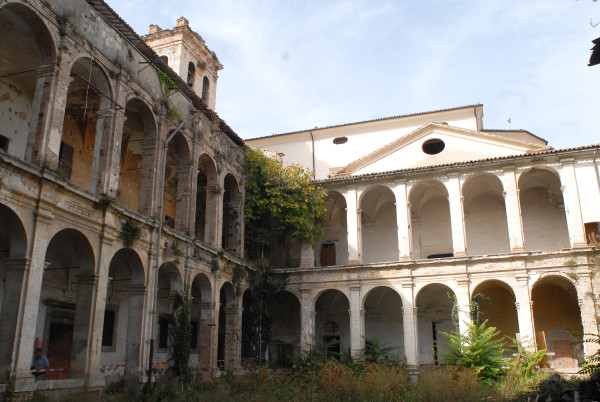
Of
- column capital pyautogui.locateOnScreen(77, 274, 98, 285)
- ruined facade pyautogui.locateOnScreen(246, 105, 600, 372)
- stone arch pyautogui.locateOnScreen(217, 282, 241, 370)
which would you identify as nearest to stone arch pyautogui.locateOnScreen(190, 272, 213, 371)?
stone arch pyautogui.locateOnScreen(217, 282, 241, 370)

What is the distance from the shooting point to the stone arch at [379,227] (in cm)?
2612

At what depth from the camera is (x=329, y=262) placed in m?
26.4

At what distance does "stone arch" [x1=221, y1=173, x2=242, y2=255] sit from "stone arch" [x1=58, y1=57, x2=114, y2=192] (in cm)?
572

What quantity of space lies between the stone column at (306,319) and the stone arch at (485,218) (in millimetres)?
7586

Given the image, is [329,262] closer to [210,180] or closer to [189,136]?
[210,180]

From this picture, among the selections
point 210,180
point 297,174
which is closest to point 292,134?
point 297,174

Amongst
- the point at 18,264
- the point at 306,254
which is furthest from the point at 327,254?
the point at 18,264

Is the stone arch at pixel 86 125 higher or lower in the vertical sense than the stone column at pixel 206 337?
higher

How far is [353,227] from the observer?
76.9 feet

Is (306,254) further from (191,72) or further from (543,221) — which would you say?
(191,72)

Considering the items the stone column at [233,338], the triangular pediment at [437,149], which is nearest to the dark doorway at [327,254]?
the triangular pediment at [437,149]

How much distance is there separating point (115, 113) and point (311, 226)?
11.1 m

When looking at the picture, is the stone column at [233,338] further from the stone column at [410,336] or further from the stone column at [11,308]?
the stone column at [11,308]

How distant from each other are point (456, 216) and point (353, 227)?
14.1ft
